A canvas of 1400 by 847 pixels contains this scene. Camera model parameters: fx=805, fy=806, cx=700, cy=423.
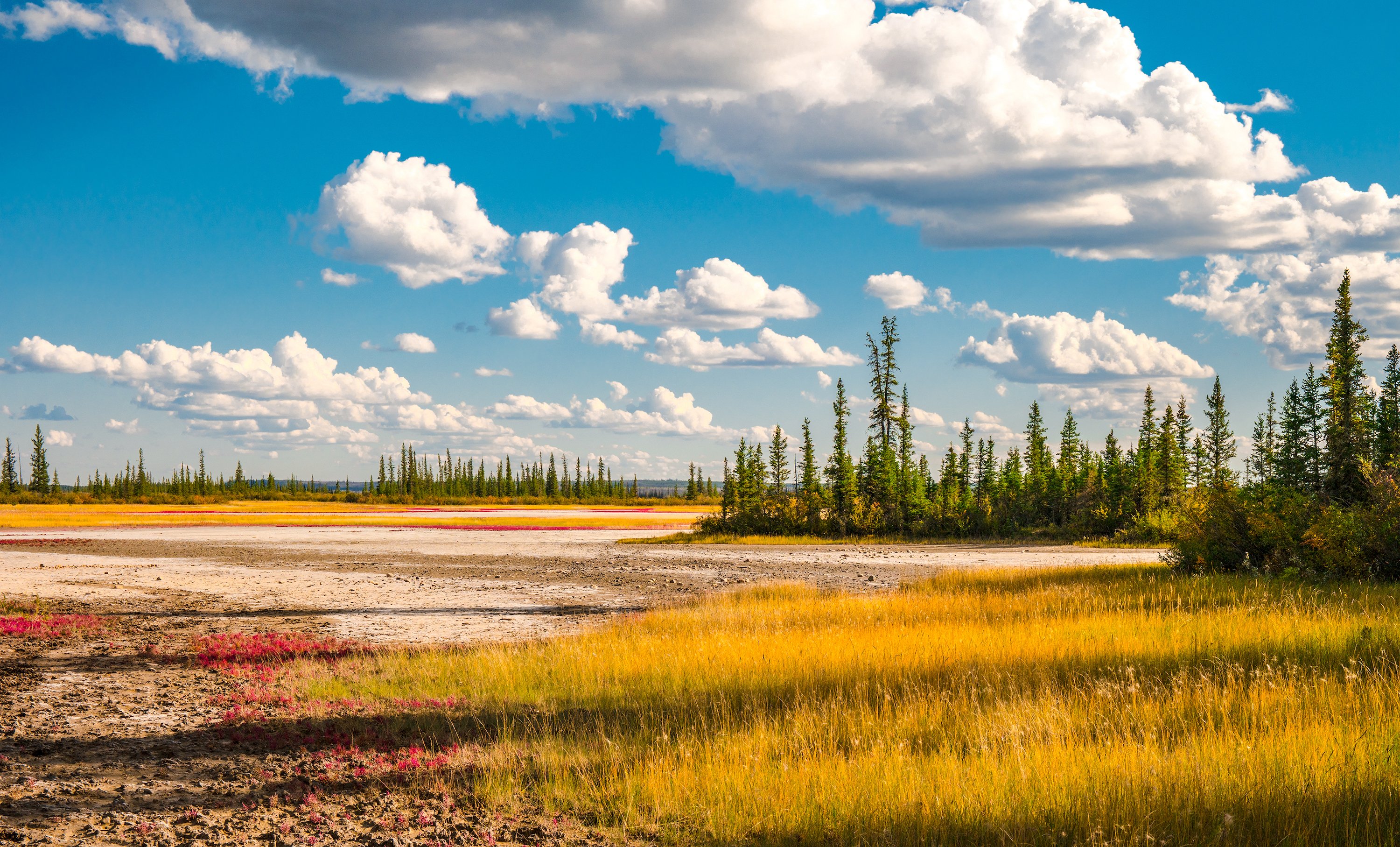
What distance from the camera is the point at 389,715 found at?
972 centimetres

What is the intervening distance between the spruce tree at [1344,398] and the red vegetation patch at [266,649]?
135 ft

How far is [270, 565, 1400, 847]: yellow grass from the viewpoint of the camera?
18.2 ft

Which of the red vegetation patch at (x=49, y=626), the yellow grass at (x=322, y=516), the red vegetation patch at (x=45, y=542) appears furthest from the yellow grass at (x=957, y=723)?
the yellow grass at (x=322, y=516)

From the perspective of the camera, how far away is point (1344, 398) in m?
39.1

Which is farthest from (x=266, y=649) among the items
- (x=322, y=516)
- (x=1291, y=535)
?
(x=322, y=516)

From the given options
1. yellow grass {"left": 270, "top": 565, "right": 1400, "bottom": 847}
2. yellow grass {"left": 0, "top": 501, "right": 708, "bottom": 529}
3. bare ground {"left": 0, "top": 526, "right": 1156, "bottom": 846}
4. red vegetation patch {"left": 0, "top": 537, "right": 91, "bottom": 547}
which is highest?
yellow grass {"left": 270, "top": 565, "right": 1400, "bottom": 847}

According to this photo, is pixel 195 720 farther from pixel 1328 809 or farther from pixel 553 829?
pixel 1328 809

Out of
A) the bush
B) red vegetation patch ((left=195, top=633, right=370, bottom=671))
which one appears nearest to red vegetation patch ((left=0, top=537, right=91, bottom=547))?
red vegetation patch ((left=195, top=633, right=370, bottom=671))

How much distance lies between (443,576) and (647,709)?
2003 centimetres

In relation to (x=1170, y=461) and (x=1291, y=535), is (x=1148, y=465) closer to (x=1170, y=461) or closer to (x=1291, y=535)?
(x=1170, y=461)

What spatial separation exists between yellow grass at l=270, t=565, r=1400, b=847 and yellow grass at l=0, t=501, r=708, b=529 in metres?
52.3

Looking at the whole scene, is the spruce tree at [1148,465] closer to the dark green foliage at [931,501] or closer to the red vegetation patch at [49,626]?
the dark green foliage at [931,501]

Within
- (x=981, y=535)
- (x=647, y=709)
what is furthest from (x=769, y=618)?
(x=981, y=535)

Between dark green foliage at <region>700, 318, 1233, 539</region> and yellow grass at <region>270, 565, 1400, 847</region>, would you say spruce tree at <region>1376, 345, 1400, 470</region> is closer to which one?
dark green foliage at <region>700, 318, 1233, 539</region>
